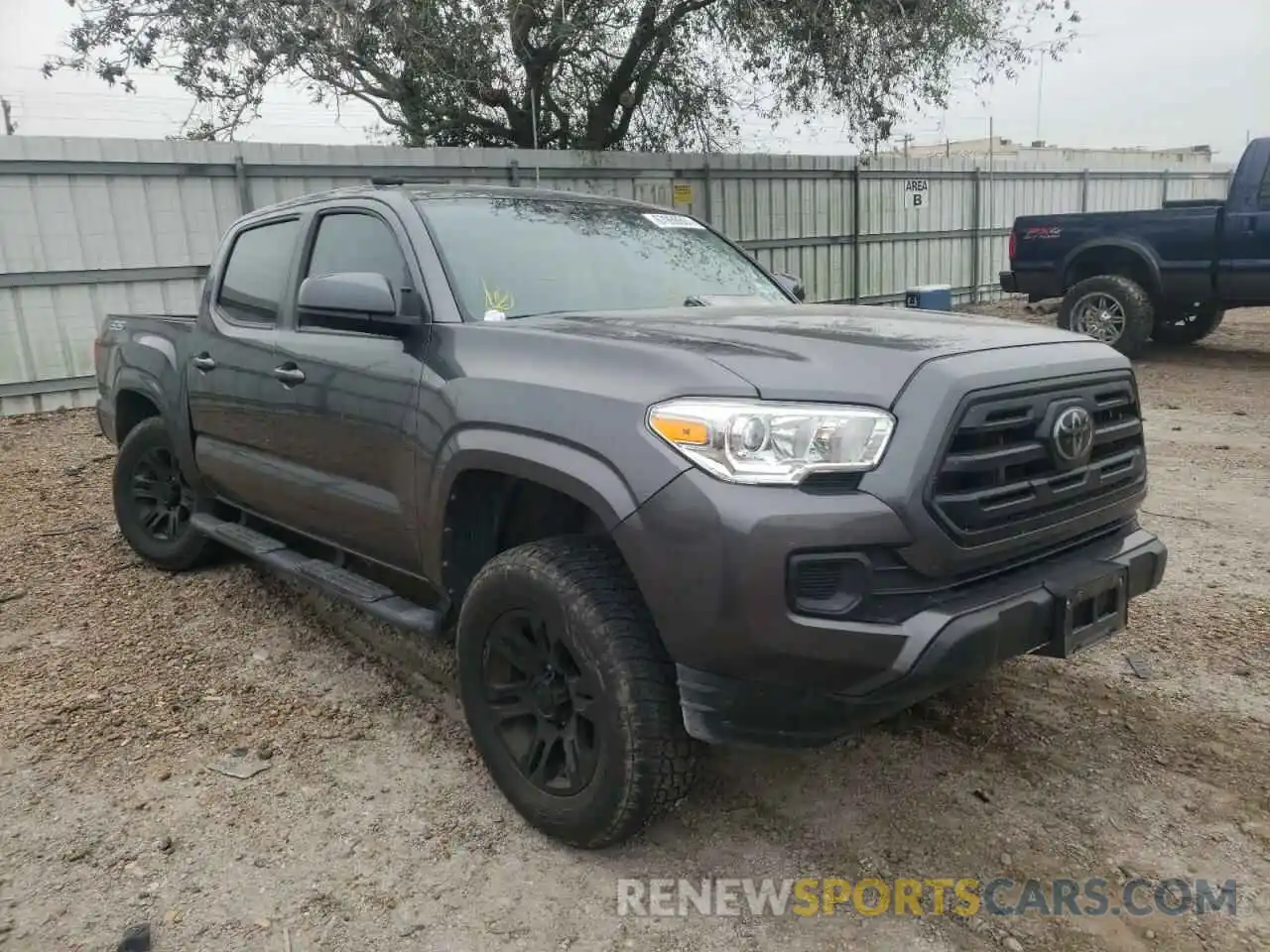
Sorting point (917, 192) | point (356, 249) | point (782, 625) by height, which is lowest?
point (782, 625)

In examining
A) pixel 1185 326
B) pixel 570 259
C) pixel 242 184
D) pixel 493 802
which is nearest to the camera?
pixel 493 802

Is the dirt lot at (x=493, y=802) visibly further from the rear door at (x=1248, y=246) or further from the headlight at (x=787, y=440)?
the rear door at (x=1248, y=246)

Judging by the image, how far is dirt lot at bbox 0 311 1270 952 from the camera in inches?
96.3

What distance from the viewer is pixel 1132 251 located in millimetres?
10469

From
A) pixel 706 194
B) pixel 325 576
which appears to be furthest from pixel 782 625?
pixel 706 194

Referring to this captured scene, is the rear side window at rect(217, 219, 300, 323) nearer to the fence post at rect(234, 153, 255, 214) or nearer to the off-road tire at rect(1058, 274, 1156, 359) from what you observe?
the fence post at rect(234, 153, 255, 214)

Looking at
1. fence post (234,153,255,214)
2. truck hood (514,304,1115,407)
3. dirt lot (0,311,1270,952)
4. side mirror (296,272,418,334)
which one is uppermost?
fence post (234,153,255,214)

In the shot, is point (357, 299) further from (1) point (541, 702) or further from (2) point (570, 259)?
(1) point (541, 702)

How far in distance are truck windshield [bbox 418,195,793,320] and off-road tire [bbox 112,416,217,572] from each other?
2.24 metres

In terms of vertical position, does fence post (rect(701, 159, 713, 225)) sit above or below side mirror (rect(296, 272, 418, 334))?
above

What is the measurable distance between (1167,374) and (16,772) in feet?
34.7

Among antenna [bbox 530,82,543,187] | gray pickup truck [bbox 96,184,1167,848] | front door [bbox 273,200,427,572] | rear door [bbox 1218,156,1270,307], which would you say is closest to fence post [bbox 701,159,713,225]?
antenna [bbox 530,82,543,187]

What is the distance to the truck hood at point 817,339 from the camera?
2.35 m

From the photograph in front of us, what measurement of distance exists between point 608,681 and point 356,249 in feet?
6.67
